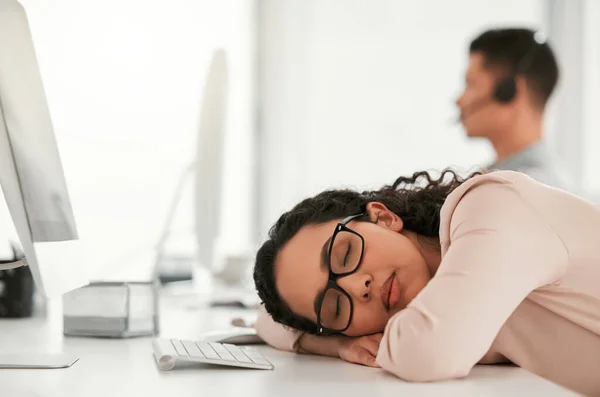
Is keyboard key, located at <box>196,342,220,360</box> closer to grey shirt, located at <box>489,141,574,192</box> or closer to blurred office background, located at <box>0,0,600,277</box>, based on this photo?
grey shirt, located at <box>489,141,574,192</box>

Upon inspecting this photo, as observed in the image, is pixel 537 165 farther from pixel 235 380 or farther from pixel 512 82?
pixel 235 380

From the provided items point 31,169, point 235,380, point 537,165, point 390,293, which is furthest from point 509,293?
point 537,165

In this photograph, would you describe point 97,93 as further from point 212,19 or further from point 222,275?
point 222,275

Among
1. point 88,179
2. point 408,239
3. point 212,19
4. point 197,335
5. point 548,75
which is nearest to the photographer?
point 408,239

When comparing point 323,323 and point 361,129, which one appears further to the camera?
point 361,129

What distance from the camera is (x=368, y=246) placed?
3.68 feet

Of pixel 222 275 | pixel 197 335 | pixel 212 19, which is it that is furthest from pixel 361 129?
pixel 197 335

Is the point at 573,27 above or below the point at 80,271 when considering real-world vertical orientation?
above

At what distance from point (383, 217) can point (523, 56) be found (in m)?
1.72

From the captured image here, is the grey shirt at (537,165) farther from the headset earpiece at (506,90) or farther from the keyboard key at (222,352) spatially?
the keyboard key at (222,352)

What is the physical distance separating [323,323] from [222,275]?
1.72 meters

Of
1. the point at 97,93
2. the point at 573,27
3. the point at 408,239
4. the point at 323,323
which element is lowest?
the point at 323,323

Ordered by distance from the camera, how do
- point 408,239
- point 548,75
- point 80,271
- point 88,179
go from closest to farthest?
point 80,271, point 408,239, point 548,75, point 88,179

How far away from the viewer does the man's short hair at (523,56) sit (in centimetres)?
270
